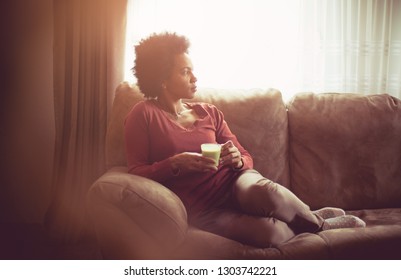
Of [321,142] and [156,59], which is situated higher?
[156,59]

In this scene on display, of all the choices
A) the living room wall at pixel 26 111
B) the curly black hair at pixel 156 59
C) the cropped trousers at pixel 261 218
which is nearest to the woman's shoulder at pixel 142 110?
the curly black hair at pixel 156 59

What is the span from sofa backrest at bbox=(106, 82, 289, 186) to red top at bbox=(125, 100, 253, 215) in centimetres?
26

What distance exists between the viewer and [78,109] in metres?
2.14

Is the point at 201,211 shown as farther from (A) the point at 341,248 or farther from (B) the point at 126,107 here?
(B) the point at 126,107

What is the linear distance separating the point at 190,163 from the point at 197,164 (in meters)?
0.03

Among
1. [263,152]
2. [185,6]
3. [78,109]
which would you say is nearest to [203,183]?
[263,152]

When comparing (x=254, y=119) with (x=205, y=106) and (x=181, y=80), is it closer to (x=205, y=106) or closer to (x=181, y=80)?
(x=205, y=106)

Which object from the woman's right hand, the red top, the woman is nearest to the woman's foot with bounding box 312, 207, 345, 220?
the woman

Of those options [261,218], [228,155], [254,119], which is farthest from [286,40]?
[261,218]

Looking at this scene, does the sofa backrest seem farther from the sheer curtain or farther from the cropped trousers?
the cropped trousers

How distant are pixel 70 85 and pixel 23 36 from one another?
15.6 inches

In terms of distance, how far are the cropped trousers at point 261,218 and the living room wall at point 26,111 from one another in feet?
4.12

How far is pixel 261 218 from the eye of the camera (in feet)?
4.46

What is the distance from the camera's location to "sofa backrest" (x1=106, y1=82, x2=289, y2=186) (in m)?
1.85
